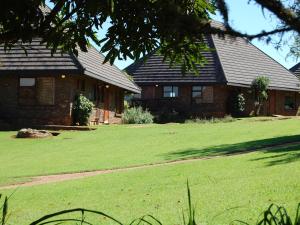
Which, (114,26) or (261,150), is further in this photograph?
(261,150)

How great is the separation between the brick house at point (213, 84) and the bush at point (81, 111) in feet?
Answer: 32.9

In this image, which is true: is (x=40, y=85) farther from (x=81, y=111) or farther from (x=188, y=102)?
(x=188, y=102)

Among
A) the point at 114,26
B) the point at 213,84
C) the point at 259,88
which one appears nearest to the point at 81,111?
the point at 213,84

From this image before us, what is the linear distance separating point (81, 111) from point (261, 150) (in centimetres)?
1468

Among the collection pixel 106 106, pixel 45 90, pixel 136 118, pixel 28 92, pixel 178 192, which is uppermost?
pixel 45 90

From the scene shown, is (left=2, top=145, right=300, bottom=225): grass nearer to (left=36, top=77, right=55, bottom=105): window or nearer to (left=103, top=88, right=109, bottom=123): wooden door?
(left=36, top=77, right=55, bottom=105): window

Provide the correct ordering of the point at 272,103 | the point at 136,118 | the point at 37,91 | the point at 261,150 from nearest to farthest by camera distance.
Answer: the point at 261,150 < the point at 37,91 < the point at 136,118 < the point at 272,103

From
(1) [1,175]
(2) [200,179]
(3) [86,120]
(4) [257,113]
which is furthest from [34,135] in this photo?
(4) [257,113]

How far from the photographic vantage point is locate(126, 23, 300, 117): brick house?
39.2m

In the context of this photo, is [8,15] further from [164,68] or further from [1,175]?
[164,68]

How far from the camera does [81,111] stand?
2892 cm

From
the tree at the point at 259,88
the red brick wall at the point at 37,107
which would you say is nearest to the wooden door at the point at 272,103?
the tree at the point at 259,88

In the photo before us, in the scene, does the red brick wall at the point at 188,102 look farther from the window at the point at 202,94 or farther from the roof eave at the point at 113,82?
the roof eave at the point at 113,82

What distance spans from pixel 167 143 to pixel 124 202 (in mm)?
11729
